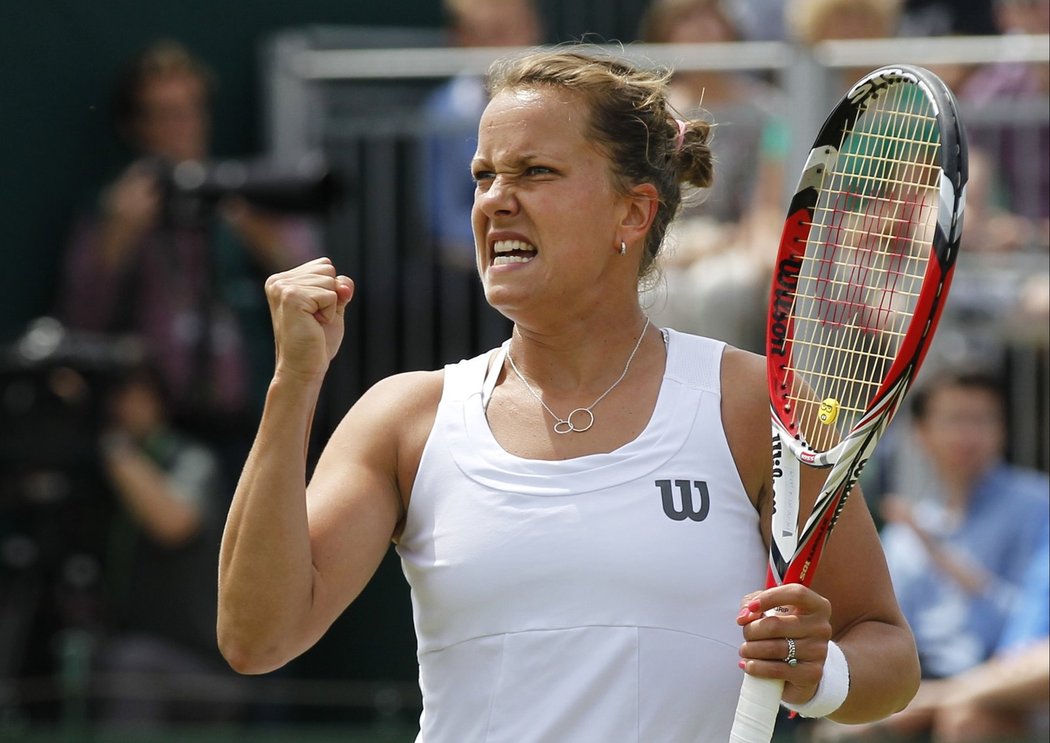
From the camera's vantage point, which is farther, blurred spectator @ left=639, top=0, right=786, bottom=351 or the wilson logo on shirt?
blurred spectator @ left=639, top=0, right=786, bottom=351

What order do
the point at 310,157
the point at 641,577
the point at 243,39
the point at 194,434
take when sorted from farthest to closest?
1. the point at 243,39
2. the point at 310,157
3. the point at 194,434
4. the point at 641,577

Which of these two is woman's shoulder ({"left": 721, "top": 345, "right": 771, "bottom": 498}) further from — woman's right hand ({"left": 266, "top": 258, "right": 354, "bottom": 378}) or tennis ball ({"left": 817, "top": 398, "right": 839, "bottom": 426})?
woman's right hand ({"left": 266, "top": 258, "right": 354, "bottom": 378})

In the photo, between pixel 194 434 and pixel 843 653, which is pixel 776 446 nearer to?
pixel 843 653

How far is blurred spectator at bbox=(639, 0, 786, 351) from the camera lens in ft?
19.1

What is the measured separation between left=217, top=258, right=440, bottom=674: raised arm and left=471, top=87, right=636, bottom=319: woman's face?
0.26 metres

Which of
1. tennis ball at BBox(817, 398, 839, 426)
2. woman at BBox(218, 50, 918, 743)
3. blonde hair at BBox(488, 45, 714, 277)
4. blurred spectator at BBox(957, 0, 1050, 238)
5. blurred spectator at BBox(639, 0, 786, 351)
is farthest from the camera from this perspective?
blurred spectator at BBox(957, 0, 1050, 238)

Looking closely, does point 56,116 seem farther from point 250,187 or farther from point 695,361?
point 695,361

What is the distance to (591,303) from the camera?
2922 millimetres

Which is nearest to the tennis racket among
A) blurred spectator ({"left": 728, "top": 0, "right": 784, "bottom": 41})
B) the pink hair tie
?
the pink hair tie

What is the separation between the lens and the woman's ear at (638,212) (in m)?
2.94

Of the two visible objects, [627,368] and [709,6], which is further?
[709,6]

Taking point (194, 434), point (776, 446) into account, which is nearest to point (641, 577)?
point (776, 446)

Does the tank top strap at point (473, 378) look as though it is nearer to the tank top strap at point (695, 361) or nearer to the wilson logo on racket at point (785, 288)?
the tank top strap at point (695, 361)

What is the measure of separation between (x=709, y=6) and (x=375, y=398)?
3.96 metres
